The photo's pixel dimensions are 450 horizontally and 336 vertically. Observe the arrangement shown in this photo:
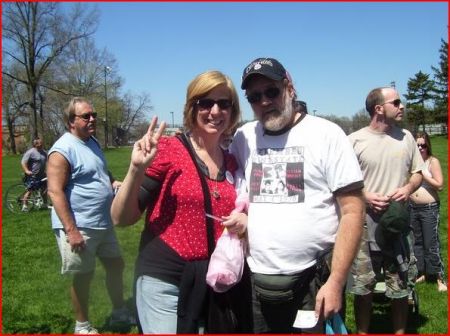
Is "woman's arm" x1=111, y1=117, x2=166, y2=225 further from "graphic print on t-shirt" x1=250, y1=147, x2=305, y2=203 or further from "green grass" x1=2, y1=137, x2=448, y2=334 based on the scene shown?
"green grass" x1=2, y1=137, x2=448, y2=334

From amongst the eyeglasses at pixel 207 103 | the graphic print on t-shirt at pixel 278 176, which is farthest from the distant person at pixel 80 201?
the graphic print on t-shirt at pixel 278 176

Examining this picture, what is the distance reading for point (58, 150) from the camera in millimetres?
4078

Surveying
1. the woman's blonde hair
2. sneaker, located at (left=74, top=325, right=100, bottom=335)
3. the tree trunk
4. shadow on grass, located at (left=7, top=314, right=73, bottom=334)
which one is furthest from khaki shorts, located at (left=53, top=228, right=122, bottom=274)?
the tree trunk

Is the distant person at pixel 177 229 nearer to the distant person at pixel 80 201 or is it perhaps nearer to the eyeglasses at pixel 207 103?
the eyeglasses at pixel 207 103

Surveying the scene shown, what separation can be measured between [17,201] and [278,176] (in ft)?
38.0

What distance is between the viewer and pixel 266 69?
2369mm

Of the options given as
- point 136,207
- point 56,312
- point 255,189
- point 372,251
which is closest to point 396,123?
point 372,251

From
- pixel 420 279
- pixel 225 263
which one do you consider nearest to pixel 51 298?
pixel 225 263

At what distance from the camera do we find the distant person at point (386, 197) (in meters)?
4.02

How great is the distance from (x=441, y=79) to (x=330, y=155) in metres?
62.7

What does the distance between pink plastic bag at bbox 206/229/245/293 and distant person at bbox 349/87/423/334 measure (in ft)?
6.61

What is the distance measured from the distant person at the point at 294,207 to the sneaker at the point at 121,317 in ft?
8.31

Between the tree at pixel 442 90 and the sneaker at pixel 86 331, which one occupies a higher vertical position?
the tree at pixel 442 90

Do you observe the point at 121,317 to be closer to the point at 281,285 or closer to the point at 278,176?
the point at 281,285
